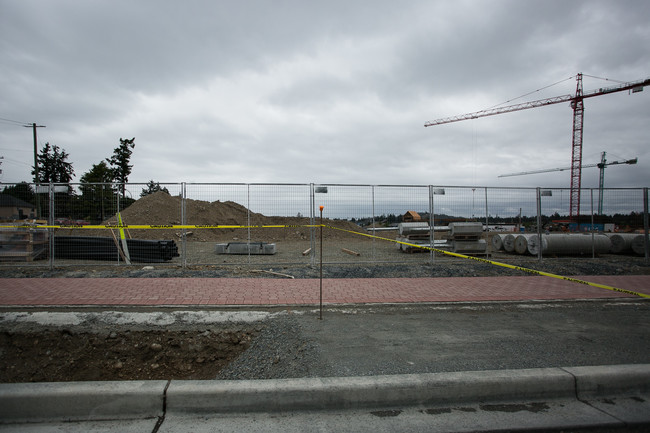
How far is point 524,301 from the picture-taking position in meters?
6.45

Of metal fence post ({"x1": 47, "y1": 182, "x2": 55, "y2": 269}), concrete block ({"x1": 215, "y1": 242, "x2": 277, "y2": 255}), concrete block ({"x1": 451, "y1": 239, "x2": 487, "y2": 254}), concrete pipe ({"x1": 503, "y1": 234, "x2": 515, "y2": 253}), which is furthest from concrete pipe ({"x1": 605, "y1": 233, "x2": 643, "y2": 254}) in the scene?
metal fence post ({"x1": 47, "y1": 182, "x2": 55, "y2": 269})

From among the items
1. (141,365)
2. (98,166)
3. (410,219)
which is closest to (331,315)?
(141,365)

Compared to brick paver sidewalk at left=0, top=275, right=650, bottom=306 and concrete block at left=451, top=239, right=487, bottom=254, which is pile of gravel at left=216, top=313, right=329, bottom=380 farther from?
concrete block at left=451, top=239, right=487, bottom=254

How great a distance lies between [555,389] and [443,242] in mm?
9753

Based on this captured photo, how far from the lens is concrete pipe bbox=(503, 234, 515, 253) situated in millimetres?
14000

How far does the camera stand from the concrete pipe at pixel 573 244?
12.3 m

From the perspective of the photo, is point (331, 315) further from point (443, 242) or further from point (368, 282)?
point (443, 242)

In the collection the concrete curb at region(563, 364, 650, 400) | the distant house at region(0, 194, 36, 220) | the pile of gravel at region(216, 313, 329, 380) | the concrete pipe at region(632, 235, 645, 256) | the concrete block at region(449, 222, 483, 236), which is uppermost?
the distant house at region(0, 194, 36, 220)

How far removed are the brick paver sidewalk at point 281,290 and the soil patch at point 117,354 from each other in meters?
1.37

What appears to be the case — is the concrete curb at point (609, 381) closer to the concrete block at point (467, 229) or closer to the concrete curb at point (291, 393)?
the concrete curb at point (291, 393)

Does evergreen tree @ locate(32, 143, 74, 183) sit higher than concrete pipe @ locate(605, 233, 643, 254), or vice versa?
evergreen tree @ locate(32, 143, 74, 183)

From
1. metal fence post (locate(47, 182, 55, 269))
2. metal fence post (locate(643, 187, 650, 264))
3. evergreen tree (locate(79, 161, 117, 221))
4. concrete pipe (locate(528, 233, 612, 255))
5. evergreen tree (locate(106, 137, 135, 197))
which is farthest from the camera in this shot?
evergreen tree (locate(106, 137, 135, 197))

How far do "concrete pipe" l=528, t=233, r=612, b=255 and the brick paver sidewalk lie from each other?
3.72m

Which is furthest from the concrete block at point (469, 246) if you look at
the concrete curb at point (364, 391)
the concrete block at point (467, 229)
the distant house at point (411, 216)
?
the concrete curb at point (364, 391)
